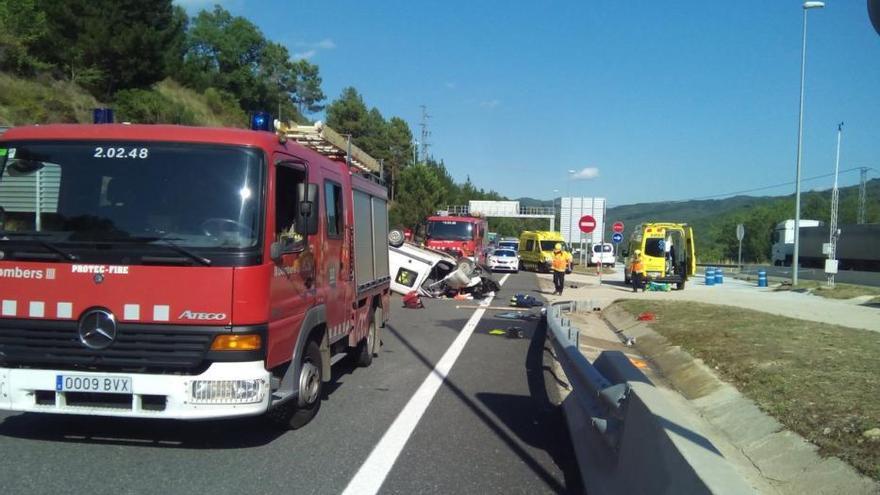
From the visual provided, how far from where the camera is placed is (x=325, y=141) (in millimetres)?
8242

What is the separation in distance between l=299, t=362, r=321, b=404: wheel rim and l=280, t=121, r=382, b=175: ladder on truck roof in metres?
2.32

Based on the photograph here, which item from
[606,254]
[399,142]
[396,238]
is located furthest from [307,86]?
[396,238]

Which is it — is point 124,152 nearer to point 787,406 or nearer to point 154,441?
point 154,441

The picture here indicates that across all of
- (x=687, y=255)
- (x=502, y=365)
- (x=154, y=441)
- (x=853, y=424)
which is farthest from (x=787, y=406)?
(x=687, y=255)

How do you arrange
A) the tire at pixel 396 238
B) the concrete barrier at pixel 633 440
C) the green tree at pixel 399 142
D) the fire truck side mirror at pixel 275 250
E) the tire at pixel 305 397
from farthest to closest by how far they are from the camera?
the green tree at pixel 399 142, the tire at pixel 396 238, the tire at pixel 305 397, the fire truck side mirror at pixel 275 250, the concrete barrier at pixel 633 440

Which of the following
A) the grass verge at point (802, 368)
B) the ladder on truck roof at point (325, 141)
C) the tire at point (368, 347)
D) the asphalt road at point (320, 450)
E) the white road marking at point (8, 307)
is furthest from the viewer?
the tire at point (368, 347)

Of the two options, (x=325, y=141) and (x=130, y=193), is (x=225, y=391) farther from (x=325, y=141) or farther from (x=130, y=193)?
(x=325, y=141)

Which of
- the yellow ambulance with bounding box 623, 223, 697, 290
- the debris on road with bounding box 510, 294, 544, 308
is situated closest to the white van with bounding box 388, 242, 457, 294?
the debris on road with bounding box 510, 294, 544, 308

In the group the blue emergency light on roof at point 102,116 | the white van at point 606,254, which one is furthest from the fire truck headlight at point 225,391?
the white van at point 606,254

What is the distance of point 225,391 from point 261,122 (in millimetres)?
2390

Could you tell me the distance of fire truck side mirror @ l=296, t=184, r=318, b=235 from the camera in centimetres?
588

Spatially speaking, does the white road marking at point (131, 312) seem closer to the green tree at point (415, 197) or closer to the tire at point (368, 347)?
the tire at point (368, 347)

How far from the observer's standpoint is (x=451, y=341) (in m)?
12.6

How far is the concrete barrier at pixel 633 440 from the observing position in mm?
3154
